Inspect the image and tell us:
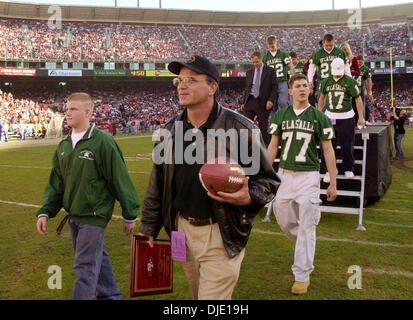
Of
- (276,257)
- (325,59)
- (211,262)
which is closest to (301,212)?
(276,257)

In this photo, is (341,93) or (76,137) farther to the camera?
(341,93)

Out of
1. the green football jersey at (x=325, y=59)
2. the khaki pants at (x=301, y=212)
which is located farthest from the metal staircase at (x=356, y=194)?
Result: the khaki pants at (x=301, y=212)

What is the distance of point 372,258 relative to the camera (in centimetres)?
515

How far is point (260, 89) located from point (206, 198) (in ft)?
19.2

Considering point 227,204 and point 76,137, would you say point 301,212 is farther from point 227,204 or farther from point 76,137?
point 76,137

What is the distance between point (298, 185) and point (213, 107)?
6.71ft

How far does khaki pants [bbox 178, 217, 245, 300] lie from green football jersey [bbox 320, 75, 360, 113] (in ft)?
16.9

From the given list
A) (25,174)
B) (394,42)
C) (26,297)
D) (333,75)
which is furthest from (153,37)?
(26,297)

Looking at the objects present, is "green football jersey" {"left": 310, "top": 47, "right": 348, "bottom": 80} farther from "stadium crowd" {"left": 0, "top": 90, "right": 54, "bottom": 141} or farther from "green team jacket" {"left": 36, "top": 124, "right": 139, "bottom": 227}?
"stadium crowd" {"left": 0, "top": 90, "right": 54, "bottom": 141}

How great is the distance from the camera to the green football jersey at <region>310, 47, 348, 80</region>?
811 centimetres

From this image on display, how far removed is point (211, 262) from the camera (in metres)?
2.67

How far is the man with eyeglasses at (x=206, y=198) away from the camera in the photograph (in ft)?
8.63

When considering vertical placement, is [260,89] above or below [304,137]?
above

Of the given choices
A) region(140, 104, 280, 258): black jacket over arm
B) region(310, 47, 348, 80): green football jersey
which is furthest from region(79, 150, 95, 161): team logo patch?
region(310, 47, 348, 80): green football jersey
